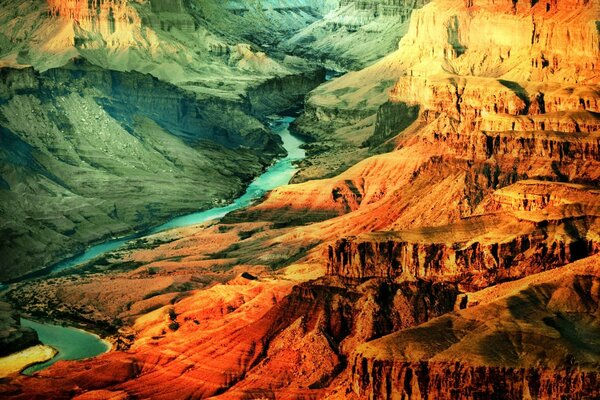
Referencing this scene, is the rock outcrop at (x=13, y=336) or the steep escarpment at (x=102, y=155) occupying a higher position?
the steep escarpment at (x=102, y=155)

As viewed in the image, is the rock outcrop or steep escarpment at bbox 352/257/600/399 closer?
steep escarpment at bbox 352/257/600/399

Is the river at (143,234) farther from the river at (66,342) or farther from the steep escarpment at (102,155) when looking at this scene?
the steep escarpment at (102,155)

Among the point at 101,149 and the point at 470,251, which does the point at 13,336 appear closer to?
the point at 470,251

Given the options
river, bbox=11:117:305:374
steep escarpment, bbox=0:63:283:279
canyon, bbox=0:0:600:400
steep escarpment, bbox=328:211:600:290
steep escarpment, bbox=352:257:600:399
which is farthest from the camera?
steep escarpment, bbox=0:63:283:279

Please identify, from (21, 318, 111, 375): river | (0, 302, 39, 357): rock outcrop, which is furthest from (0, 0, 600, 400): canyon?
(21, 318, 111, 375): river

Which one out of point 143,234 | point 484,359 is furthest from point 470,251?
point 143,234

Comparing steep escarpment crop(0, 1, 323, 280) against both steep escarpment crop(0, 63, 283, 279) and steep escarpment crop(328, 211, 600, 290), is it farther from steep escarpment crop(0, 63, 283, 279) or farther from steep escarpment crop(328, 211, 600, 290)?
steep escarpment crop(328, 211, 600, 290)

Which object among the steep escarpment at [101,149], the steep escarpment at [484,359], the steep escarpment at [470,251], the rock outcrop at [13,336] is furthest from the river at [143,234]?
the steep escarpment at [484,359]
